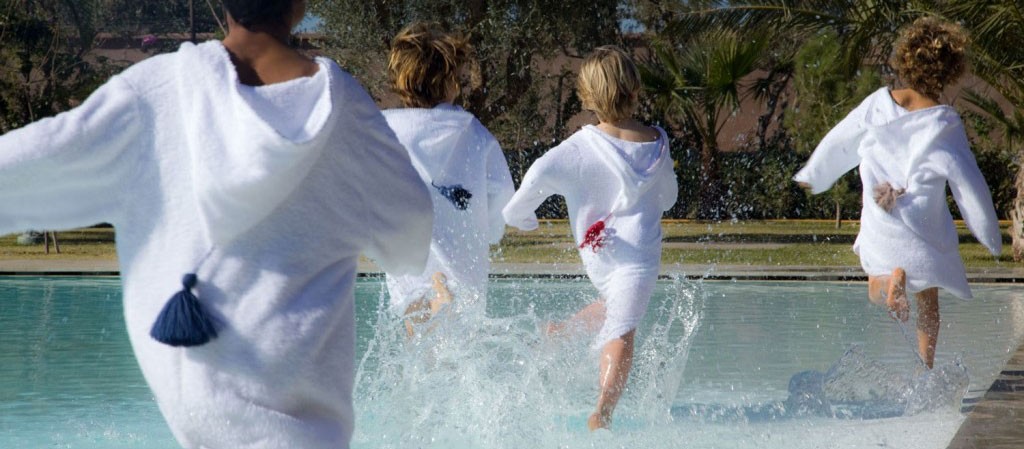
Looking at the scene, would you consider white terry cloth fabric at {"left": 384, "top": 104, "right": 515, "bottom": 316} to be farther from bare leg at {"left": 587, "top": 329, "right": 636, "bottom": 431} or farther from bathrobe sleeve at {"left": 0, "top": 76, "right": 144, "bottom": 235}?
bathrobe sleeve at {"left": 0, "top": 76, "right": 144, "bottom": 235}

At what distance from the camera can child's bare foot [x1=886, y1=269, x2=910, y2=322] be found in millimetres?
5887

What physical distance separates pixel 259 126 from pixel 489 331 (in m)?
3.02

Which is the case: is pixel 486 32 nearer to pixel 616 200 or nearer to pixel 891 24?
pixel 891 24

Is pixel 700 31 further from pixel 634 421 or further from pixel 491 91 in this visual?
pixel 634 421

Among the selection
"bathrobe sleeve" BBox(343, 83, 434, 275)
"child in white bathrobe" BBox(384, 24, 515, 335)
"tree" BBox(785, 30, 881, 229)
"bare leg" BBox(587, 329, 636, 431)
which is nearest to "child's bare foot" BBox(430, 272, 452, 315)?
"child in white bathrobe" BBox(384, 24, 515, 335)

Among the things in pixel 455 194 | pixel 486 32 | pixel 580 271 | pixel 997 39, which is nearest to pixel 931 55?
pixel 455 194

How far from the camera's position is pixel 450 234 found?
520 centimetres

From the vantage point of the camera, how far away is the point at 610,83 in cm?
503

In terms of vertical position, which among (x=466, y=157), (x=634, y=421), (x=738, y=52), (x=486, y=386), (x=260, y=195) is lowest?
(x=738, y=52)

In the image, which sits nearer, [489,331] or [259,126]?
[259,126]

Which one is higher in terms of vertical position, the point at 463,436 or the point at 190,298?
the point at 190,298

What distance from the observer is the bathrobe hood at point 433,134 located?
510 centimetres

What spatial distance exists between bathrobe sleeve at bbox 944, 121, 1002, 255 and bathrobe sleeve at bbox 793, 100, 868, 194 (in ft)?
1.39

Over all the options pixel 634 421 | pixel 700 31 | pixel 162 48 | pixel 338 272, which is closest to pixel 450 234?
pixel 634 421
